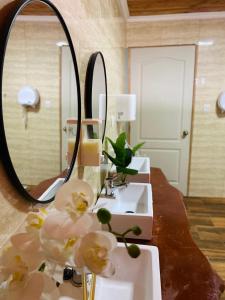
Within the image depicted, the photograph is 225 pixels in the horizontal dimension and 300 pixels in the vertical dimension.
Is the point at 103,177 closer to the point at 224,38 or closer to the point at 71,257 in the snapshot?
the point at 71,257

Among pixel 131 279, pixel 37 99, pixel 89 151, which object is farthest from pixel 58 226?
pixel 89 151

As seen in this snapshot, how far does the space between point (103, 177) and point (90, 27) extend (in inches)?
40.3

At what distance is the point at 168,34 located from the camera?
11.7ft

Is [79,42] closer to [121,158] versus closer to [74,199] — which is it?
[121,158]

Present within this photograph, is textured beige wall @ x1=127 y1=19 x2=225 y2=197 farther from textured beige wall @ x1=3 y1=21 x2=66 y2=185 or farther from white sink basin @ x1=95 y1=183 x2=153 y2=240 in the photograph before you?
textured beige wall @ x1=3 y1=21 x2=66 y2=185

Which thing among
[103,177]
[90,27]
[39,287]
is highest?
[90,27]

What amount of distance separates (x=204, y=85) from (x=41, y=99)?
323cm

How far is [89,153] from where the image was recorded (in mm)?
1312

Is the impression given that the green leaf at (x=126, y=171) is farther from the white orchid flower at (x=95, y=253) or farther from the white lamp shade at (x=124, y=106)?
the white orchid flower at (x=95, y=253)

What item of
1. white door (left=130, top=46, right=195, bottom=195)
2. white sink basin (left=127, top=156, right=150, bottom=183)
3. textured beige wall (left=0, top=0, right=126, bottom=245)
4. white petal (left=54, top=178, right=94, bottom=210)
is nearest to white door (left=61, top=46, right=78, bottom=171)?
textured beige wall (left=0, top=0, right=126, bottom=245)

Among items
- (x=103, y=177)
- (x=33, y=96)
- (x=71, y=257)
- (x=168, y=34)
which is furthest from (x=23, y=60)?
(x=168, y=34)

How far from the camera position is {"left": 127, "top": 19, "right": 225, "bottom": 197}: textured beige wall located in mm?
3477

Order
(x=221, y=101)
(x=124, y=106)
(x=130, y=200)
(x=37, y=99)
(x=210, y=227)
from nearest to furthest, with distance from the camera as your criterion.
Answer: (x=37, y=99) → (x=130, y=200) → (x=124, y=106) → (x=210, y=227) → (x=221, y=101)

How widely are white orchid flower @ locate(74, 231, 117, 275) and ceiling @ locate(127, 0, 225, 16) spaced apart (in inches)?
124
